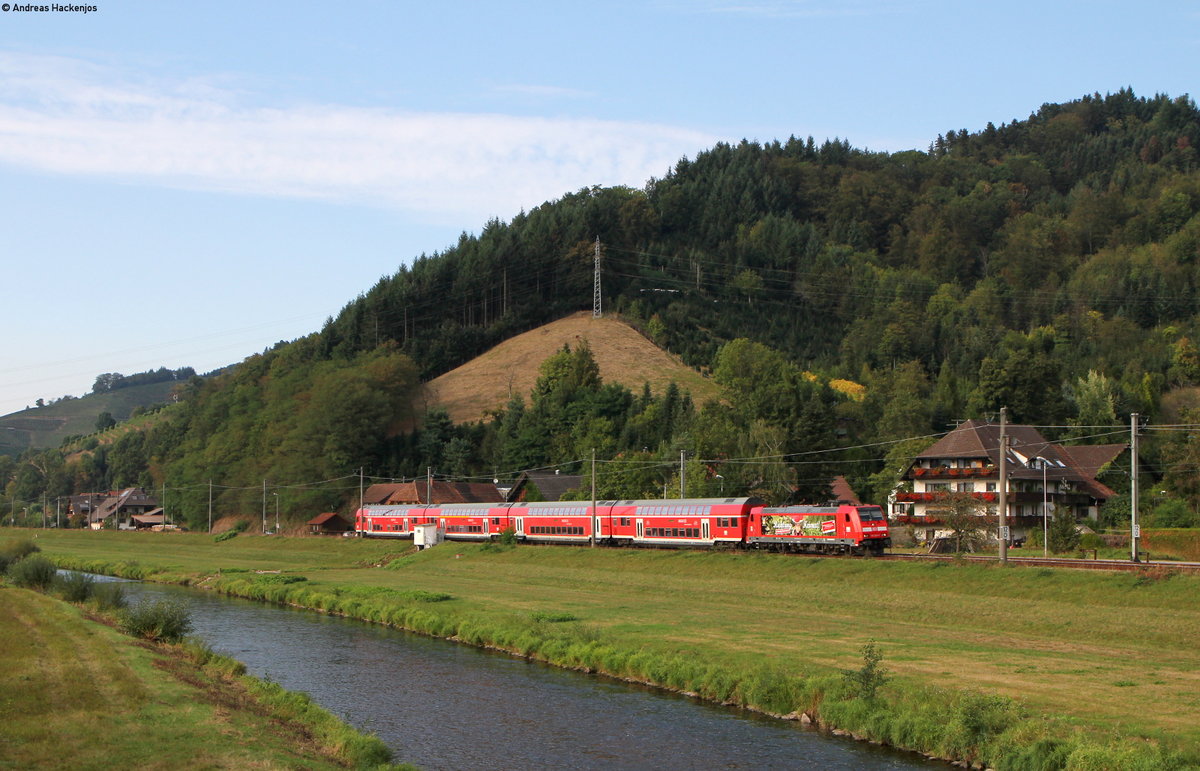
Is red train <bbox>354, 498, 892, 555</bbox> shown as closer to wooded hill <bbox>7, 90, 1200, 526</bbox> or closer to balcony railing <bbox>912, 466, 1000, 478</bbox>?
wooded hill <bbox>7, 90, 1200, 526</bbox>

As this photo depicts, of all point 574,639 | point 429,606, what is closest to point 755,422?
point 429,606

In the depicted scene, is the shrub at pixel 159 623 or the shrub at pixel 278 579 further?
the shrub at pixel 278 579

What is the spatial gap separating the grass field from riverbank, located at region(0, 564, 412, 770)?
0.02m

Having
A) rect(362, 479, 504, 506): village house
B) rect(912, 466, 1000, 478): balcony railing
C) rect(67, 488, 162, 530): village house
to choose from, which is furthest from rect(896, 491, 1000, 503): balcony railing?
rect(67, 488, 162, 530): village house

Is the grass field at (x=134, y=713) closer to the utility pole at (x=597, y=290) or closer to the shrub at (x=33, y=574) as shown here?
the shrub at (x=33, y=574)

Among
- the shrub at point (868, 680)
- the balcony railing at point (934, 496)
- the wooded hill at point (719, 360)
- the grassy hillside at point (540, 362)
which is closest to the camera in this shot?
the shrub at point (868, 680)

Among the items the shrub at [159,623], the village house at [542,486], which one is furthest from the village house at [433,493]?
the shrub at [159,623]

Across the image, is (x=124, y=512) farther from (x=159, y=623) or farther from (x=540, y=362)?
(x=159, y=623)

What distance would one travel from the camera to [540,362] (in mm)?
144375

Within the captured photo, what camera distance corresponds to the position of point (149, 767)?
21031 millimetres

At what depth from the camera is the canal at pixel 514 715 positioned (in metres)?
26.4

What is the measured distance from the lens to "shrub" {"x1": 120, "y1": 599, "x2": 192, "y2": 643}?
40.3m

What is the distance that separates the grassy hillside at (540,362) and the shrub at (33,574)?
247 ft

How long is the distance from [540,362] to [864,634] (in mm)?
106542
